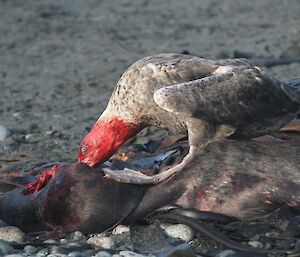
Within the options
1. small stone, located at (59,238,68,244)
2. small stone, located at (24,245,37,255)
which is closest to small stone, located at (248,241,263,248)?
small stone, located at (59,238,68,244)

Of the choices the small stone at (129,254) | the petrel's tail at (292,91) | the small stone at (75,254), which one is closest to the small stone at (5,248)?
the small stone at (75,254)

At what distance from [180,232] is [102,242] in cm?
41

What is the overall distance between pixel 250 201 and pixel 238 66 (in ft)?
2.96

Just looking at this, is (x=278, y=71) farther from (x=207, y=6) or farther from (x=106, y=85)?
(x=207, y=6)

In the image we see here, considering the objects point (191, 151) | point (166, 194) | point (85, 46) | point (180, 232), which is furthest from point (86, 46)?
point (180, 232)

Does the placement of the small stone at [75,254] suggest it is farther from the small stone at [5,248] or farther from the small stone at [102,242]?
the small stone at [5,248]

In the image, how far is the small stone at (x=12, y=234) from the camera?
16.4 ft

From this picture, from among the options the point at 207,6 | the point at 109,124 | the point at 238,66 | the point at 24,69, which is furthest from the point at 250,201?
the point at 207,6

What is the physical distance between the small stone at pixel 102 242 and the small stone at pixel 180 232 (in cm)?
31

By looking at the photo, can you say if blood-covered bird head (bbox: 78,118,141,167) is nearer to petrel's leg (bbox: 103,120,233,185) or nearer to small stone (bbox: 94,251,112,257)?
petrel's leg (bbox: 103,120,233,185)

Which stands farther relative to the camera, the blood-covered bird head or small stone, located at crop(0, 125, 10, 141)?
small stone, located at crop(0, 125, 10, 141)

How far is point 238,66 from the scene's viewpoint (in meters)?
5.63

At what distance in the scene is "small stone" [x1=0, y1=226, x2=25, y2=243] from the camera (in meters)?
5.01

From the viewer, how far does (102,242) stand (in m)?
4.88
